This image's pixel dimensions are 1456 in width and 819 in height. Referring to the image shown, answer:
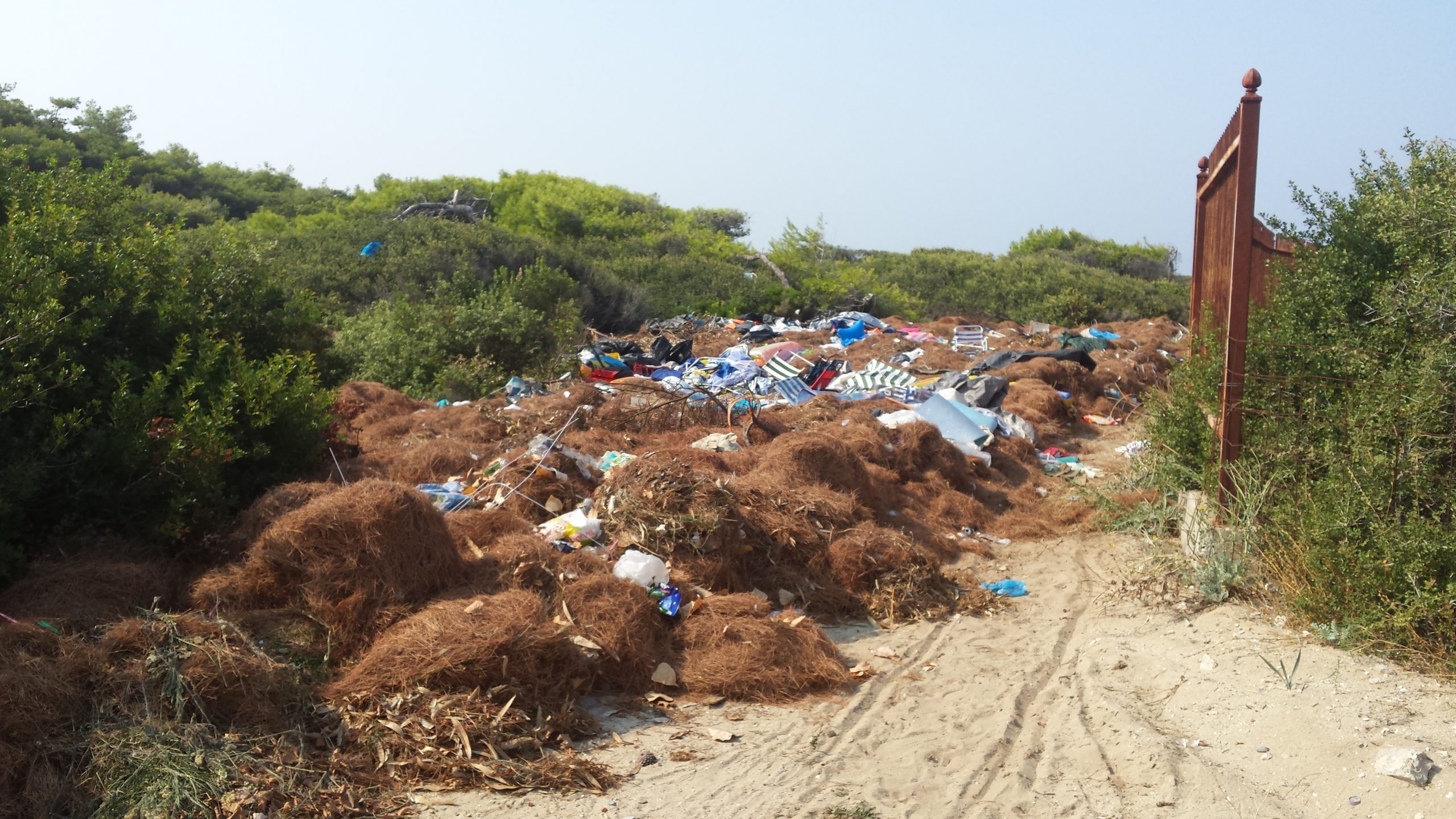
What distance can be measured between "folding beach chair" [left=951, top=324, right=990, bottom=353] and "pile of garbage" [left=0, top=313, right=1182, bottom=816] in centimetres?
797

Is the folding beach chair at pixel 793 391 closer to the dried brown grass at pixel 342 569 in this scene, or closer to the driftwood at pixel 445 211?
the dried brown grass at pixel 342 569

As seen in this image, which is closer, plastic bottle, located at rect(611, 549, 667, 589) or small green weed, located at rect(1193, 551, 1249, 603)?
small green weed, located at rect(1193, 551, 1249, 603)

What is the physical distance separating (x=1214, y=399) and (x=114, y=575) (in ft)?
18.7

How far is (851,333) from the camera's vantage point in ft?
57.2

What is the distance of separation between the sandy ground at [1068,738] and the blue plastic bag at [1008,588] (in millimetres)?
908

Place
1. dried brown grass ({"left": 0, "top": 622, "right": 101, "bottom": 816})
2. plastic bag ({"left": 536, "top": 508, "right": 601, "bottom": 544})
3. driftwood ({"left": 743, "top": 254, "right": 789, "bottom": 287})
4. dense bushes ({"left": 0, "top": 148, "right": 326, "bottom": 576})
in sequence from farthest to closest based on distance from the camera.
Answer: driftwood ({"left": 743, "top": 254, "right": 789, "bottom": 287}) → plastic bag ({"left": 536, "top": 508, "right": 601, "bottom": 544}) → dense bushes ({"left": 0, "top": 148, "right": 326, "bottom": 576}) → dried brown grass ({"left": 0, "top": 622, "right": 101, "bottom": 816})

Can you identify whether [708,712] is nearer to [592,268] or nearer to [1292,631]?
[1292,631]

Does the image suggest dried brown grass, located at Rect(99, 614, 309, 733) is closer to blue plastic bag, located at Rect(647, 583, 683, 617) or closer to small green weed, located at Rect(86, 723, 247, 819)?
small green weed, located at Rect(86, 723, 247, 819)

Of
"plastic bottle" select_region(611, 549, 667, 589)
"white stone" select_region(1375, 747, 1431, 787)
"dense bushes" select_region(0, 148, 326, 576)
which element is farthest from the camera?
"plastic bottle" select_region(611, 549, 667, 589)

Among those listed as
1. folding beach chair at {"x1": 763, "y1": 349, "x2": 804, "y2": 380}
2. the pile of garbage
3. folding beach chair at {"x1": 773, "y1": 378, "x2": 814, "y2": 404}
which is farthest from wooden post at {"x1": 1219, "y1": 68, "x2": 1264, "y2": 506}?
folding beach chair at {"x1": 763, "y1": 349, "x2": 804, "y2": 380}

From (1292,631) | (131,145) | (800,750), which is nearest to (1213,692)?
(1292,631)

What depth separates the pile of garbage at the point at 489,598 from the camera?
3.62 m

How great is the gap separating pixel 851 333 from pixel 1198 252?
32.1 ft

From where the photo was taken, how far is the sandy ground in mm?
3404
